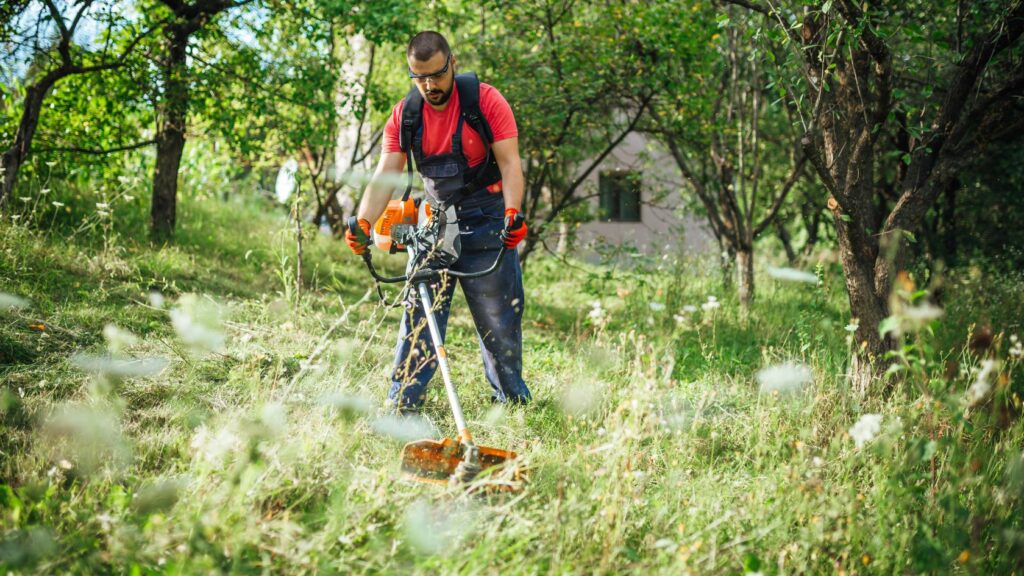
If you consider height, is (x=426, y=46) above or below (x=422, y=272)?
above

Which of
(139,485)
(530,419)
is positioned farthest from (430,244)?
(139,485)

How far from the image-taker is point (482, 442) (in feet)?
11.0

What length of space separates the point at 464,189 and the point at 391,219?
384mm

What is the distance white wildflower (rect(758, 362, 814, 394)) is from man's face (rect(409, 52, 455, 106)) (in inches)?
84.7

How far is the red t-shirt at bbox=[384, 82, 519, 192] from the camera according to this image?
356cm

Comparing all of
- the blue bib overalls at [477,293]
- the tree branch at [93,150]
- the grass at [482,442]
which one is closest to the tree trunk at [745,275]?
the grass at [482,442]

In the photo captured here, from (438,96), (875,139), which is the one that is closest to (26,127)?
(438,96)

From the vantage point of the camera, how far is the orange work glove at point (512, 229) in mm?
3291

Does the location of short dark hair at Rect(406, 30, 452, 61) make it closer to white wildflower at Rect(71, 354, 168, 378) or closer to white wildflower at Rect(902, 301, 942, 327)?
white wildflower at Rect(71, 354, 168, 378)

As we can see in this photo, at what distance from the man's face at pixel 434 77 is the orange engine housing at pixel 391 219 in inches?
20.2

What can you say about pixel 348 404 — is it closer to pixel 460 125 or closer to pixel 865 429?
pixel 460 125

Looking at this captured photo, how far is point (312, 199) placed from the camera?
9.34m

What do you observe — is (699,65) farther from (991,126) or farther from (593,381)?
(593,381)

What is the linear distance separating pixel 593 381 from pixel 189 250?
14.1 feet
